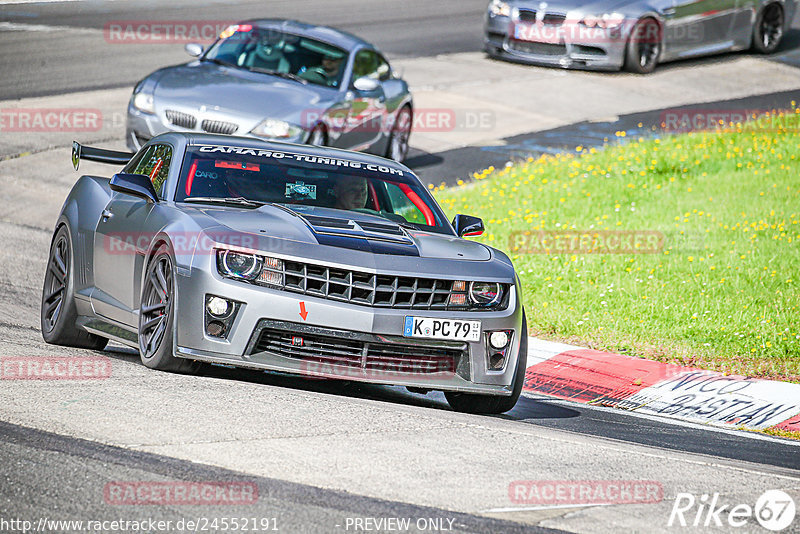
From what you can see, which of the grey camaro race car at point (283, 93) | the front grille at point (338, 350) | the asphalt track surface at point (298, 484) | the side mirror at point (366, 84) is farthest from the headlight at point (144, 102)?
the front grille at point (338, 350)

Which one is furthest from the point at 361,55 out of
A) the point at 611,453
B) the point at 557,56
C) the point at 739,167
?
the point at 611,453

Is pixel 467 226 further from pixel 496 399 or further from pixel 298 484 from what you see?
pixel 298 484

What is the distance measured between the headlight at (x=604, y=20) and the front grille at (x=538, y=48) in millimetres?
706

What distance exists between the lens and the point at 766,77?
23.4 metres

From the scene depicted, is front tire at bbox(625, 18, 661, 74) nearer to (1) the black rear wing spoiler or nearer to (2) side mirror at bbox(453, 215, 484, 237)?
(1) the black rear wing spoiler

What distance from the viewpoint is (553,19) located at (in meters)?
21.2

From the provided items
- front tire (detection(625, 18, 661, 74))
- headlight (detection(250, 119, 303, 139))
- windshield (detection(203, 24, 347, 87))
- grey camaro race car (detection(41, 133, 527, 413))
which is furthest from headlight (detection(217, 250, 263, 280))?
front tire (detection(625, 18, 661, 74))

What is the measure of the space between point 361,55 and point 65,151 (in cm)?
392

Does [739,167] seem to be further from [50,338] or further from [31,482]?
[31,482]

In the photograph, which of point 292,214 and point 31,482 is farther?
point 292,214

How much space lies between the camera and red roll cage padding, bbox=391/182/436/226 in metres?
8.38

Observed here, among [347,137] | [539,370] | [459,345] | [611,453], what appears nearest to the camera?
[611,453]

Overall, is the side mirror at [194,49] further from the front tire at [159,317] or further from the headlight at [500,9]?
the front tire at [159,317]

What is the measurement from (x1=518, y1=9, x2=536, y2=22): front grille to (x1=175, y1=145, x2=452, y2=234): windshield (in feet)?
43.9
